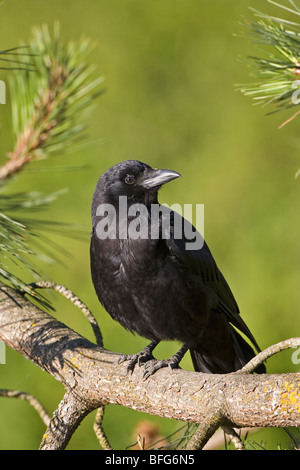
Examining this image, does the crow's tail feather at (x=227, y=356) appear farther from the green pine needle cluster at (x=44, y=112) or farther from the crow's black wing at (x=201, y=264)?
the green pine needle cluster at (x=44, y=112)

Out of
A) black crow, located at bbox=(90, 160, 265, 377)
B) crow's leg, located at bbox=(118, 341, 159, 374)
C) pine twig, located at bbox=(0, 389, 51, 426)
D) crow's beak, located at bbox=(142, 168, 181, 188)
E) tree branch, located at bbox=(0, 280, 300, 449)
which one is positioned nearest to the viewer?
tree branch, located at bbox=(0, 280, 300, 449)

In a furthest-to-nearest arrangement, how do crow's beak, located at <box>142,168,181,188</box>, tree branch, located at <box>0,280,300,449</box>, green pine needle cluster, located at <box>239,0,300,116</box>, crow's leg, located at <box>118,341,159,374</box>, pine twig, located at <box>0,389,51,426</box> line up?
crow's beak, located at <box>142,168,181,188</box>
pine twig, located at <box>0,389,51,426</box>
crow's leg, located at <box>118,341,159,374</box>
green pine needle cluster, located at <box>239,0,300,116</box>
tree branch, located at <box>0,280,300,449</box>

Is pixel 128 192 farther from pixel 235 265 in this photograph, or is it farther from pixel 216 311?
pixel 235 265

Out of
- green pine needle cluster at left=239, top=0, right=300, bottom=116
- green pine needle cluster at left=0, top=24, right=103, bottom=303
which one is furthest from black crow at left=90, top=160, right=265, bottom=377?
green pine needle cluster at left=239, top=0, right=300, bottom=116

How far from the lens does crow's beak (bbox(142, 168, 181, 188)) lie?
2.86 metres

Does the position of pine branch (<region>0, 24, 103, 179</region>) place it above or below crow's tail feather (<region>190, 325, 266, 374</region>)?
above

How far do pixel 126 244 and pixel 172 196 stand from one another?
1.20 meters

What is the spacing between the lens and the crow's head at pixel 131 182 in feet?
9.41

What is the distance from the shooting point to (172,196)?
3.85 meters

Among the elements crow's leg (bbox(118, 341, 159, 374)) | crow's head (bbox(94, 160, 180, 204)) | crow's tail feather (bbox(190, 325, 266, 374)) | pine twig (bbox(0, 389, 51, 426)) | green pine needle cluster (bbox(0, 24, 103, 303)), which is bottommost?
crow's tail feather (bbox(190, 325, 266, 374))

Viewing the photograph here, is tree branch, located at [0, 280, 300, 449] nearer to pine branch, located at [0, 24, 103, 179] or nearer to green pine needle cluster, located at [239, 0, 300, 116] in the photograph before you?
pine branch, located at [0, 24, 103, 179]

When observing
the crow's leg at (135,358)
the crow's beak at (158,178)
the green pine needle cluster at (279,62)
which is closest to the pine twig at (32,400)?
the crow's leg at (135,358)

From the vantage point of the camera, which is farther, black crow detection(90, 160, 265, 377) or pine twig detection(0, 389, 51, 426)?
black crow detection(90, 160, 265, 377)
